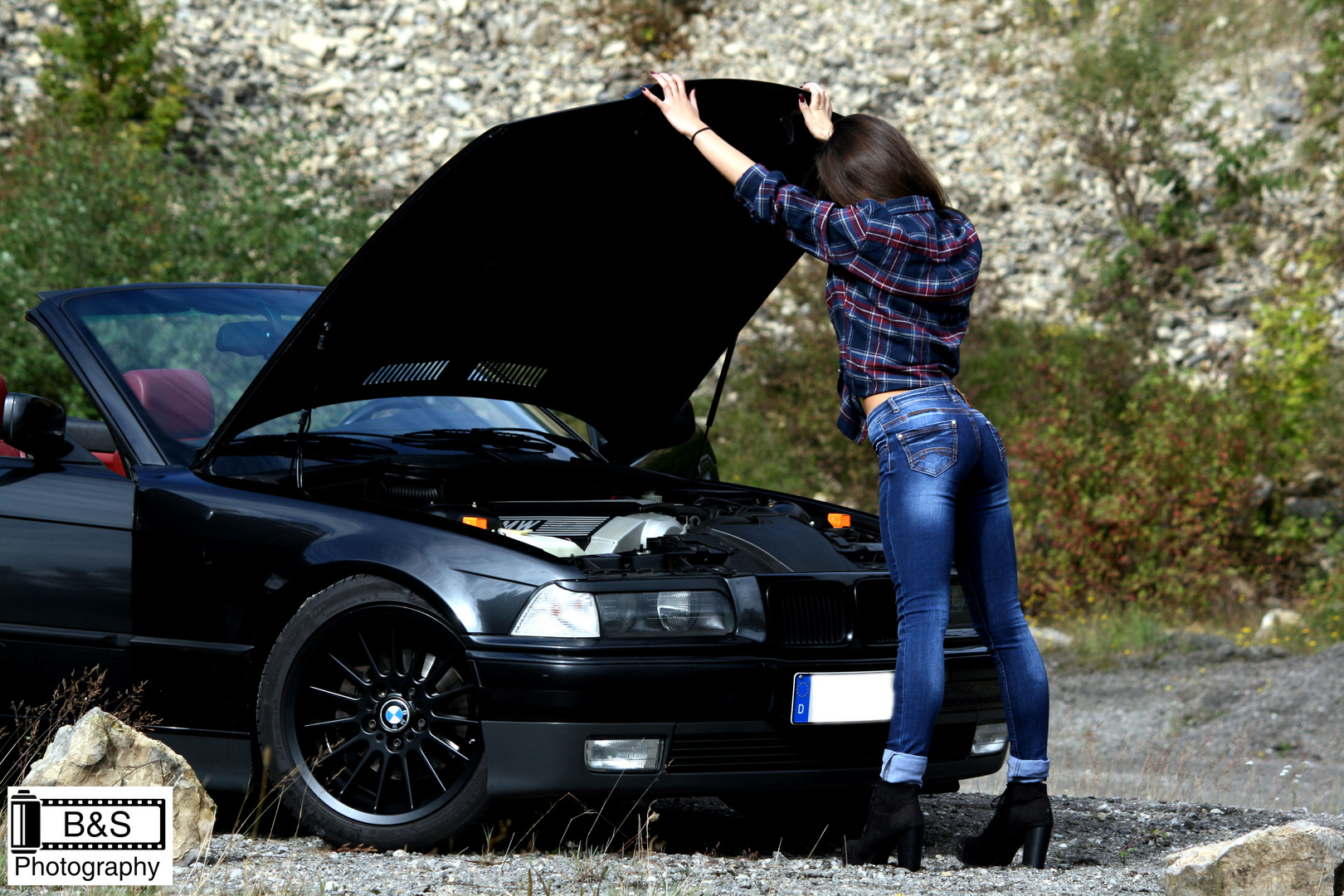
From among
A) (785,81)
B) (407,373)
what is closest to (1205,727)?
(407,373)

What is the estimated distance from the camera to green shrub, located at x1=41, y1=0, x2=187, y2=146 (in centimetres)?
1817

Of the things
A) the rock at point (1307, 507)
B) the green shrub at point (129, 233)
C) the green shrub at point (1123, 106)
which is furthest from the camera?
the green shrub at point (1123, 106)

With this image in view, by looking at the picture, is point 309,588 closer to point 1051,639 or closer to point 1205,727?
point 1205,727

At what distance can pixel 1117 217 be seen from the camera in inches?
674

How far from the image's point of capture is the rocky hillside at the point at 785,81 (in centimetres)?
1709

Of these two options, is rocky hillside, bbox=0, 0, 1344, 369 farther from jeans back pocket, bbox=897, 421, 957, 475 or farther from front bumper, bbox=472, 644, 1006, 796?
front bumper, bbox=472, 644, 1006, 796

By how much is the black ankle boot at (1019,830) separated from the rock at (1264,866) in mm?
457

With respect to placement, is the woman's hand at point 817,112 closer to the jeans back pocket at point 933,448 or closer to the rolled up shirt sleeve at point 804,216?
the rolled up shirt sleeve at point 804,216

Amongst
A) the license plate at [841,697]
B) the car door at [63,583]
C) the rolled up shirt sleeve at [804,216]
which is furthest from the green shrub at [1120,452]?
the car door at [63,583]

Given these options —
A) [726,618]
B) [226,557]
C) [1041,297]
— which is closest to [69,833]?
[226,557]

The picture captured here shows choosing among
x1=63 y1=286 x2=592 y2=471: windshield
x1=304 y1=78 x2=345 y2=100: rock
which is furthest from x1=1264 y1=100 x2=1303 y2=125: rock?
x1=63 y1=286 x2=592 y2=471: windshield

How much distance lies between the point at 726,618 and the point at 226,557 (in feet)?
4.76

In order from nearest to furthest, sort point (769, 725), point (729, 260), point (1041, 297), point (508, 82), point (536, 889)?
point (536, 889), point (769, 725), point (729, 260), point (1041, 297), point (508, 82)

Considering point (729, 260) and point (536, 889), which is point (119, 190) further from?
point (536, 889)
